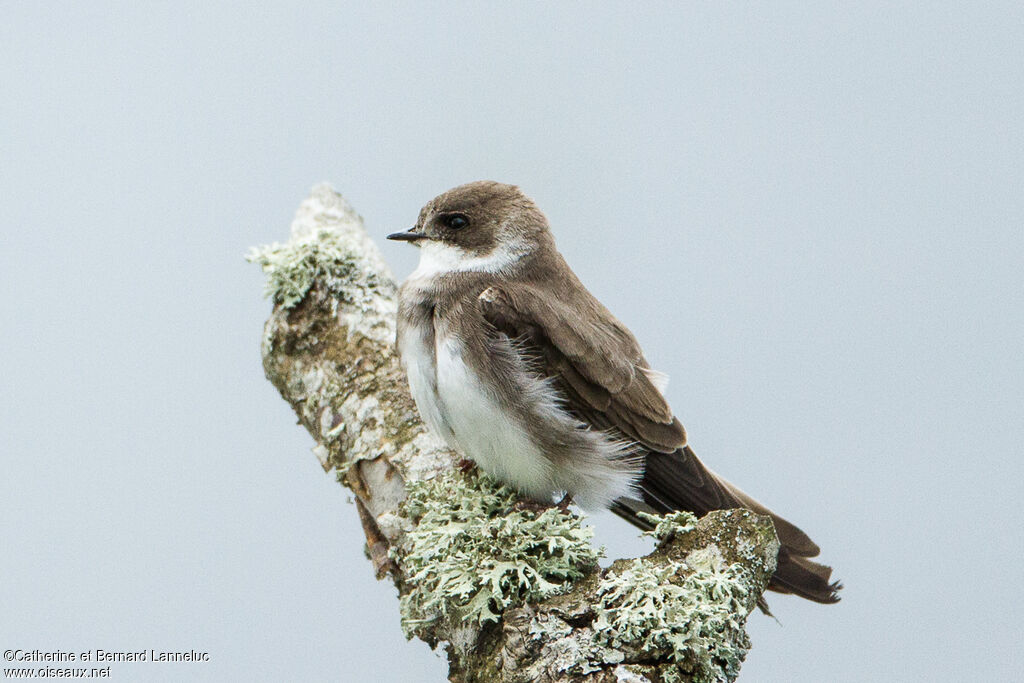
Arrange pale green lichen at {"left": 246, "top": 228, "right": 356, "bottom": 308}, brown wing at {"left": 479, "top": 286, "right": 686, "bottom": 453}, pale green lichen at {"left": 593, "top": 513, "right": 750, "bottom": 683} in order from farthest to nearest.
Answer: pale green lichen at {"left": 246, "top": 228, "right": 356, "bottom": 308} → brown wing at {"left": 479, "top": 286, "right": 686, "bottom": 453} → pale green lichen at {"left": 593, "top": 513, "right": 750, "bottom": 683}

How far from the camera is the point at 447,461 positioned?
3594 mm

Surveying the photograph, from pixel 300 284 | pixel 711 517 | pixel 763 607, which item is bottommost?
pixel 763 607

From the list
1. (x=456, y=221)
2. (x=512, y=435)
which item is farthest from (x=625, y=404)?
(x=456, y=221)

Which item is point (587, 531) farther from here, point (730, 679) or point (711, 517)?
point (730, 679)

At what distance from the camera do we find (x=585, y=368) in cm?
357

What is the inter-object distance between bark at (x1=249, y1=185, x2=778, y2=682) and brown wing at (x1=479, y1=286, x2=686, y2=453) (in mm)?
436

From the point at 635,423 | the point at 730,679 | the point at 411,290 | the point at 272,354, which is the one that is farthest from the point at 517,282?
the point at 730,679

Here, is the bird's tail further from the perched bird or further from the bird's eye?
the bird's eye

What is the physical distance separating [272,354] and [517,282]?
1.02 m

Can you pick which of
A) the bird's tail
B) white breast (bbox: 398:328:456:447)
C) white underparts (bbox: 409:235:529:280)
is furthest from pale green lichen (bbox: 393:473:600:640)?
white underparts (bbox: 409:235:529:280)

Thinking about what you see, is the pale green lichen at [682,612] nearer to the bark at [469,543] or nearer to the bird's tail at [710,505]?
the bark at [469,543]

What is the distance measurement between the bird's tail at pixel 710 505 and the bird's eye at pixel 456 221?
1.15 metres

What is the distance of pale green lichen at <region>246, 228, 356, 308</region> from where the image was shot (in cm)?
405

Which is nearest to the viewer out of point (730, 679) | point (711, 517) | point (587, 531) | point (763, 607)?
point (730, 679)
